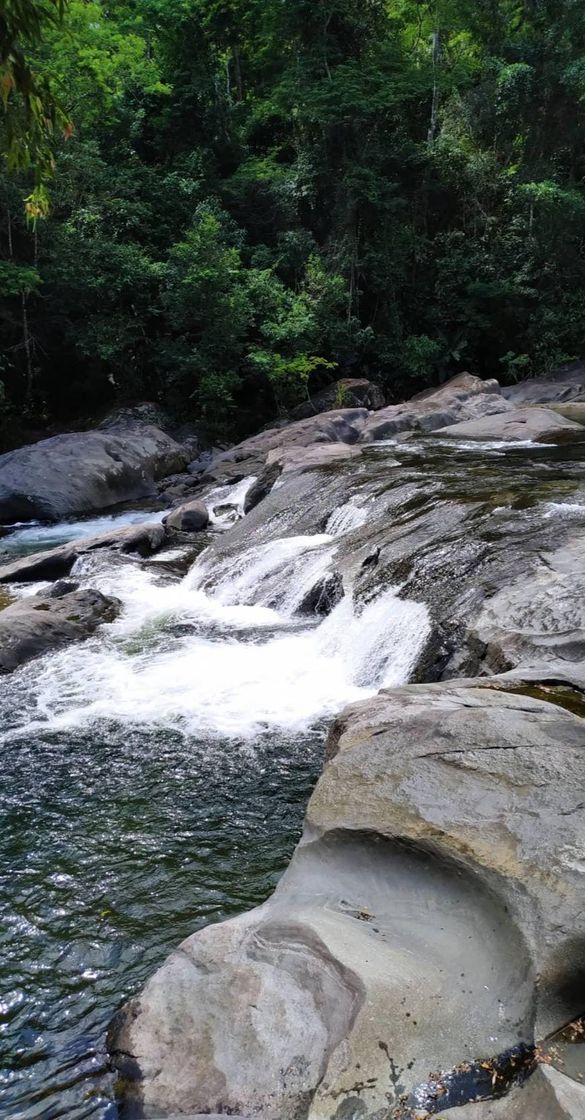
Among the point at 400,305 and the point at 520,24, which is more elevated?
the point at 520,24

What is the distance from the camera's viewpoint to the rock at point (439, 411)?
1677 cm

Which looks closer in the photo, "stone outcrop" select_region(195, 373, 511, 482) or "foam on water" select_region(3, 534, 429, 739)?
"foam on water" select_region(3, 534, 429, 739)

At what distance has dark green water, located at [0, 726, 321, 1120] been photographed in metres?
3.31

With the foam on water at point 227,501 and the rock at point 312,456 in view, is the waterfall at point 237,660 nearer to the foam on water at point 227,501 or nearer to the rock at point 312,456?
the rock at point 312,456

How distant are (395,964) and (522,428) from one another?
43.9 ft

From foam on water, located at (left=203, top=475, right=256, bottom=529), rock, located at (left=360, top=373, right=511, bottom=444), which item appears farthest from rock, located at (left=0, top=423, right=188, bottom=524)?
rock, located at (left=360, top=373, right=511, bottom=444)

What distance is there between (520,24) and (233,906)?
2789 centimetres

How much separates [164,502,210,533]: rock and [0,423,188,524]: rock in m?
3.11

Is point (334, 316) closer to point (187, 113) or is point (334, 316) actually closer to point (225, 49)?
point (187, 113)

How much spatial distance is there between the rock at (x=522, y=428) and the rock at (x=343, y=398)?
5553mm

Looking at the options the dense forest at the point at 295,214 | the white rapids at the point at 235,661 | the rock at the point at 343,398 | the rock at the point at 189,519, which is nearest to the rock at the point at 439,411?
the rock at the point at 343,398

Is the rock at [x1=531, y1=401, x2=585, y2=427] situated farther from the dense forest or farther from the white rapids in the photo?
the white rapids

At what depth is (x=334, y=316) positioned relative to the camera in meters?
22.0

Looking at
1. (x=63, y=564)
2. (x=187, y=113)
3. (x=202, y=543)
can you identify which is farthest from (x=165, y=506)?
(x=187, y=113)
